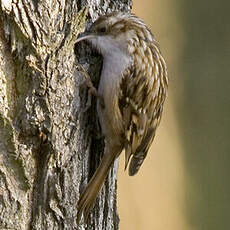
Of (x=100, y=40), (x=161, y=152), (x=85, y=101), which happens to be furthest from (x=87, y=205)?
(x=161, y=152)

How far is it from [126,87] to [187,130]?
1316 millimetres

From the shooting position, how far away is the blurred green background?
144 inches

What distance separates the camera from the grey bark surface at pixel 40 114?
6.89 feet

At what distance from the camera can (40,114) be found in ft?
6.90

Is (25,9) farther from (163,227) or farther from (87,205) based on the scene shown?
(163,227)

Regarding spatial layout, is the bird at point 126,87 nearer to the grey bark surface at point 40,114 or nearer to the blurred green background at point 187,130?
the grey bark surface at point 40,114

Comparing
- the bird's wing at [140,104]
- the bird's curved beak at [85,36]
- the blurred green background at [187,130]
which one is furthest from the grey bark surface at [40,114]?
the blurred green background at [187,130]

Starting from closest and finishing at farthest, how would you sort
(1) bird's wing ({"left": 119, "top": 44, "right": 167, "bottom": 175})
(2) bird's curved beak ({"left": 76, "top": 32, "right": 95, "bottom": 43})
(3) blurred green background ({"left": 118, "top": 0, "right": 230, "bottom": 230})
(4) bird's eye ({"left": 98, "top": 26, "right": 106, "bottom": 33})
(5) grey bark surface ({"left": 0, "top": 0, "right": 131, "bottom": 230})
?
(5) grey bark surface ({"left": 0, "top": 0, "right": 131, "bottom": 230})
(2) bird's curved beak ({"left": 76, "top": 32, "right": 95, "bottom": 43})
(4) bird's eye ({"left": 98, "top": 26, "right": 106, "bottom": 33})
(1) bird's wing ({"left": 119, "top": 44, "right": 167, "bottom": 175})
(3) blurred green background ({"left": 118, "top": 0, "right": 230, "bottom": 230})

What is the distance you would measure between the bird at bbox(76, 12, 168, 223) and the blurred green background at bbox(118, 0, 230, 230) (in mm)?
1086

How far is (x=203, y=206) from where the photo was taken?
3.84m

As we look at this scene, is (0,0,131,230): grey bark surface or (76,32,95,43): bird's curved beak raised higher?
(76,32,95,43): bird's curved beak

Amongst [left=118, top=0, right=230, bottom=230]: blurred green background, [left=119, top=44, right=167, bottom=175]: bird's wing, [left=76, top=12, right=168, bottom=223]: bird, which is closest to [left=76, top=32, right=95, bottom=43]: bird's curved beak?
[left=76, top=12, right=168, bottom=223]: bird

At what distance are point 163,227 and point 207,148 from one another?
15.9 inches

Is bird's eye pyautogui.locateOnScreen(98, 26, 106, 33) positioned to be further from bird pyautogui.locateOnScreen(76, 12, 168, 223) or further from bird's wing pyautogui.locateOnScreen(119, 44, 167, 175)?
bird's wing pyautogui.locateOnScreen(119, 44, 167, 175)
